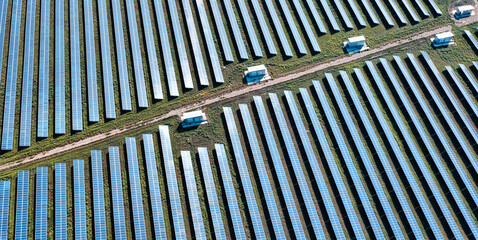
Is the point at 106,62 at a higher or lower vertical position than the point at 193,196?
higher

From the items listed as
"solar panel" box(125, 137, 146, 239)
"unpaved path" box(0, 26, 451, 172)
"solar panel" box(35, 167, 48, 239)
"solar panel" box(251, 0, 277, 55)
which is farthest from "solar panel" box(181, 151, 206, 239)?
"solar panel" box(251, 0, 277, 55)

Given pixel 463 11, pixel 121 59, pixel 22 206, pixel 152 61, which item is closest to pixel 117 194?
pixel 22 206

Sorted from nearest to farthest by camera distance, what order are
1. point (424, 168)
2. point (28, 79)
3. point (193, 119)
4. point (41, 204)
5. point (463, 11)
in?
point (41, 204)
point (424, 168)
point (193, 119)
point (28, 79)
point (463, 11)

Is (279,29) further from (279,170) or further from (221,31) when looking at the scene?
(279,170)

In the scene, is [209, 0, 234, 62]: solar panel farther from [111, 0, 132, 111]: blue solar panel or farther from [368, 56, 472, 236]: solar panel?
[368, 56, 472, 236]: solar panel

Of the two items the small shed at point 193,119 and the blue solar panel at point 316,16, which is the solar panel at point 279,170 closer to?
the small shed at point 193,119
